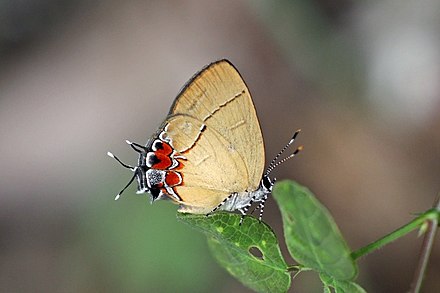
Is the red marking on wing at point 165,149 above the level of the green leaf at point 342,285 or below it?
above

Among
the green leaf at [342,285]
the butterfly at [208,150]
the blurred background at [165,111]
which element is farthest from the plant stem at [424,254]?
the blurred background at [165,111]

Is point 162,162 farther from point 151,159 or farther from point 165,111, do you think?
point 165,111

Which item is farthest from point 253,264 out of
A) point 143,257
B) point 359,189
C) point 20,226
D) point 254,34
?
point 254,34

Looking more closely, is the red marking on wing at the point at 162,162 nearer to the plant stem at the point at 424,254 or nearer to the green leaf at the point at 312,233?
the green leaf at the point at 312,233

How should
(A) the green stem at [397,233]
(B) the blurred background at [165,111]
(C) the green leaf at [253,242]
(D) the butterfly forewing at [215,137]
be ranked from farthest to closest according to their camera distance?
(B) the blurred background at [165,111]
(D) the butterfly forewing at [215,137]
(C) the green leaf at [253,242]
(A) the green stem at [397,233]

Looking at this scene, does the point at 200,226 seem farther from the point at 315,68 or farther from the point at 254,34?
the point at 254,34
